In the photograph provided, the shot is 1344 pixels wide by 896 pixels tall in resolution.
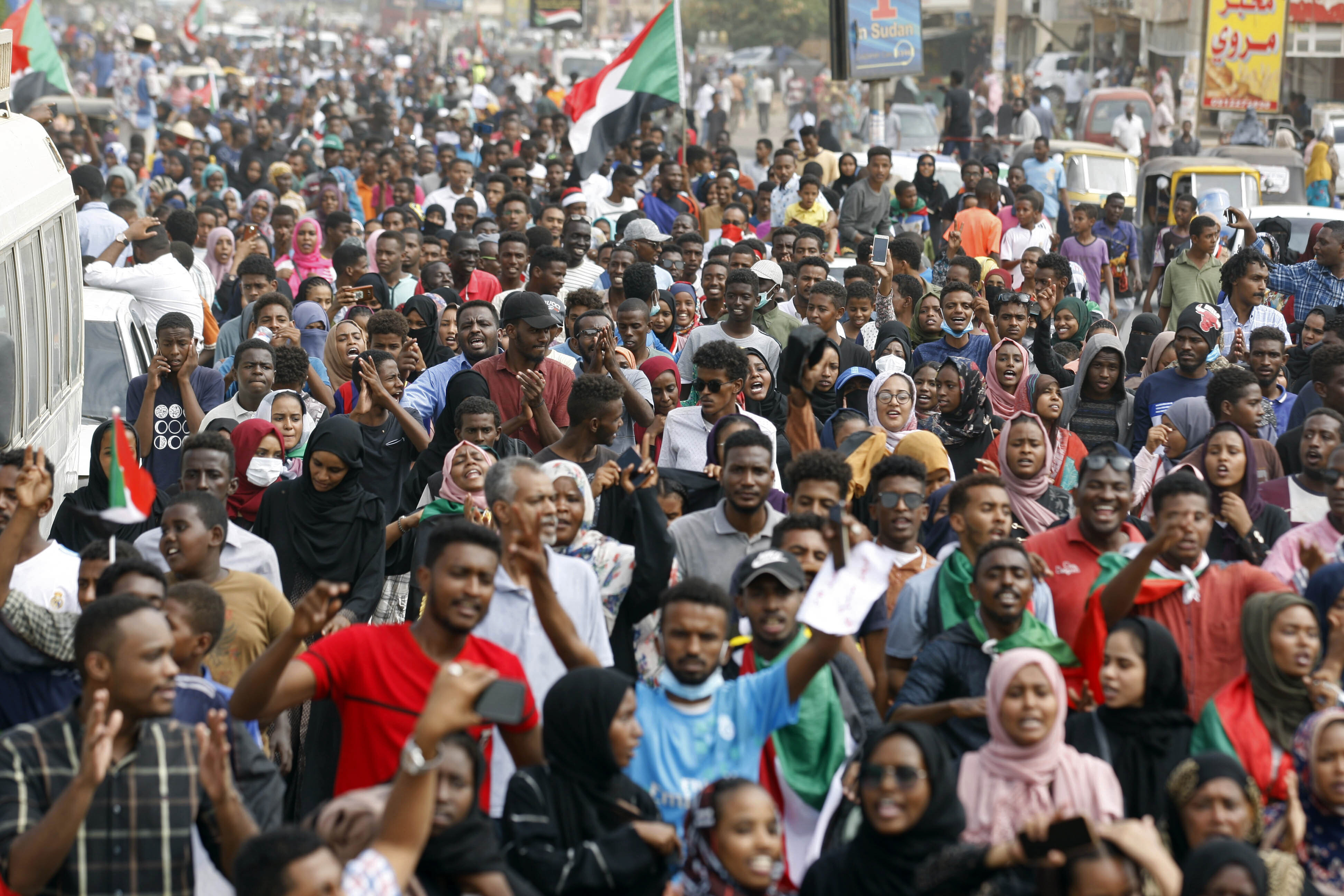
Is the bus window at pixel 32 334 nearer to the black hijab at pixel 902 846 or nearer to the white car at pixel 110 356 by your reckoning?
the white car at pixel 110 356

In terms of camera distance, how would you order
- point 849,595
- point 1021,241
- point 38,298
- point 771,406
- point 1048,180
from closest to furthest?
point 849,595, point 38,298, point 771,406, point 1021,241, point 1048,180

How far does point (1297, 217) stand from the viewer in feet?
56.1

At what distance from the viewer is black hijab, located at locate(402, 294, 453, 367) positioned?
1009 centimetres

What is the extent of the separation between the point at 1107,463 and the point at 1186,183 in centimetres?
1377

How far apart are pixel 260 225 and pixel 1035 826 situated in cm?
1254

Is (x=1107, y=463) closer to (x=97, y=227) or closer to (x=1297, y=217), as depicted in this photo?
(x=97, y=227)

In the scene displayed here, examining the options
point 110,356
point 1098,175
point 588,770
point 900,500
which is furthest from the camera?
point 1098,175

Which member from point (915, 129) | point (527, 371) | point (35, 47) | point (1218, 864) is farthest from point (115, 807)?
point (915, 129)

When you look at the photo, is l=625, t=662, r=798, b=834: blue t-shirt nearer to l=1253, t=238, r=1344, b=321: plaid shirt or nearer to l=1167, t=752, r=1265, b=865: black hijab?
l=1167, t=752, r=1265, b=865: black hijab

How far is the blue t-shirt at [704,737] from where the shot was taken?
4.45 metres

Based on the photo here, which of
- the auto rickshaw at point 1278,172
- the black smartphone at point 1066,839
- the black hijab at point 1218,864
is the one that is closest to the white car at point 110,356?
the black smartphone at point 1066,839

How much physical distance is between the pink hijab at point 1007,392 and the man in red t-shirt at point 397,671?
466cm

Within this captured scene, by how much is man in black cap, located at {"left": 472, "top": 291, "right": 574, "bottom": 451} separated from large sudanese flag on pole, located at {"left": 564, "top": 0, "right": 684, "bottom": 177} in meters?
8.27

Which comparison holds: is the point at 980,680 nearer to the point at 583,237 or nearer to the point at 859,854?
the point at 859,854
